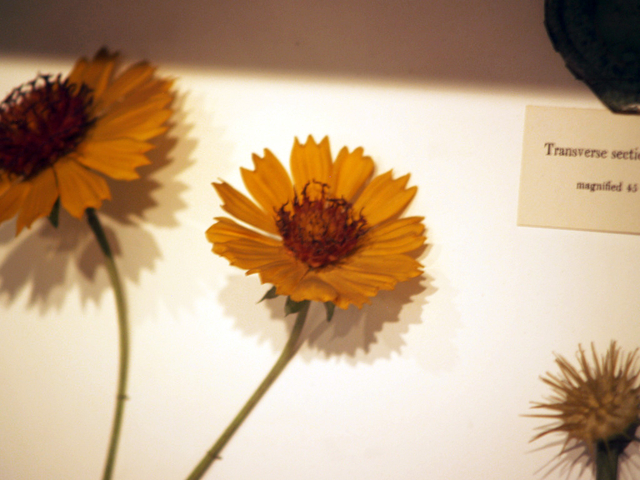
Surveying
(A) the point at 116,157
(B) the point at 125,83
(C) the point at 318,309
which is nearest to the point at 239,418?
(C) the point at 318,309

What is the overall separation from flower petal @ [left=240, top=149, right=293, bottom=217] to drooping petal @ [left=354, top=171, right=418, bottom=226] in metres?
0.11

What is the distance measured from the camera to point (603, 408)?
1.79 ft

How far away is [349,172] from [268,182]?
0.12 metres

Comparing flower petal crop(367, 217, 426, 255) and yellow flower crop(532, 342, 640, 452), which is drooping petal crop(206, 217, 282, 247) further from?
yellow flower crop(532, 342, 640, 452)

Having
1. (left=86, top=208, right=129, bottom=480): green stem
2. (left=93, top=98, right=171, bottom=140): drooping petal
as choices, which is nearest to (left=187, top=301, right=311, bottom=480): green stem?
(left=86, top=208, right=129, bottom=480): green stem

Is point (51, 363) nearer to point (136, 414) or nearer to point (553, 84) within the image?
point (136, 414)

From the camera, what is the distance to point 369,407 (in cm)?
64

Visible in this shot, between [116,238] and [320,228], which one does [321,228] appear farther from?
[116,238]

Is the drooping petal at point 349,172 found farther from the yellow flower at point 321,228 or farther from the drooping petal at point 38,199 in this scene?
the drooping petal at point 38,199

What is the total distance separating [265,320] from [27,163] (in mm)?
408

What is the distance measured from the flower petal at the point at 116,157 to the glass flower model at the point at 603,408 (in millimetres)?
629

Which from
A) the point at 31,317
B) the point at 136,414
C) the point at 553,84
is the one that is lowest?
the point at 136,414

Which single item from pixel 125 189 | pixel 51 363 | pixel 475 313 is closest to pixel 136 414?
pixel 51 363

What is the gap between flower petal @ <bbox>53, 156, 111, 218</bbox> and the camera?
0.60 metres
